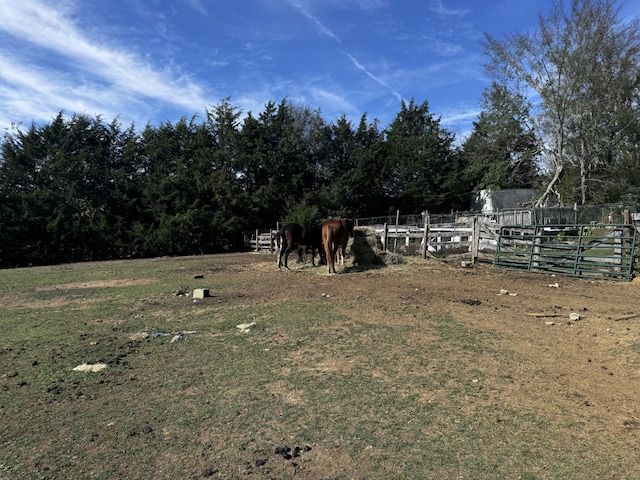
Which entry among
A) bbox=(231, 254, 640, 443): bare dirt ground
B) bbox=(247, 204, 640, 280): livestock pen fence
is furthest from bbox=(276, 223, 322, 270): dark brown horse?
bbox=(247, 204, 640, 280): livestock pen fence

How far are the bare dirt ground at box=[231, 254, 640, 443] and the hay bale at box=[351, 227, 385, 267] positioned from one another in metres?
0.61

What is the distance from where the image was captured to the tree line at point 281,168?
27422 mm

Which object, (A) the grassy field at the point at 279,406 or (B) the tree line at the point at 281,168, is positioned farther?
(B) the tree line at the point at 281,168

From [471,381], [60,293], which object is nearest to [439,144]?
[60,293]

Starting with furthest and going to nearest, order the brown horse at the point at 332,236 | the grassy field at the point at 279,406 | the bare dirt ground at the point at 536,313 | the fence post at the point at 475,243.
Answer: the fence post at the point at 475,243 → the brown horse at the point at 332,236 → the bare dirt ground at the point at 536,313 → the grassy field at the point at 279,406

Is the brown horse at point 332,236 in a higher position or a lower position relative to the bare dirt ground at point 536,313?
higher

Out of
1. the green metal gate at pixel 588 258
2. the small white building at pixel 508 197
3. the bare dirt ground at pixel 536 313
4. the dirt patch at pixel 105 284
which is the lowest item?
the dirt patch at pixel 105 284

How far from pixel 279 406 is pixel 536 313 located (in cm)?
517

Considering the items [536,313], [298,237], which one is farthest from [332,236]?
[536,313]

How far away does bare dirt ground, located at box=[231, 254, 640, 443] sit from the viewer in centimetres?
381

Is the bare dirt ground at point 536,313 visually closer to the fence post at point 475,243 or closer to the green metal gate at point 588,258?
the fence post at point 475,243

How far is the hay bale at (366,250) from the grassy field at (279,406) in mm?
6691

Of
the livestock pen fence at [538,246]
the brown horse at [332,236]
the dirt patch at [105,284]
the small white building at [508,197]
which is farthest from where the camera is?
the small white building at [508,197]

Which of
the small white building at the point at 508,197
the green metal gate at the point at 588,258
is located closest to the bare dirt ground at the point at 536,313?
the green metal gate at the point at 588,258
